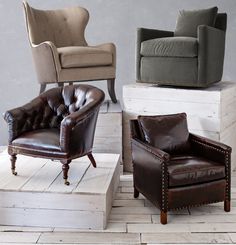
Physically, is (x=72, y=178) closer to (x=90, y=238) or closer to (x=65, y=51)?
(x=90, y=238)

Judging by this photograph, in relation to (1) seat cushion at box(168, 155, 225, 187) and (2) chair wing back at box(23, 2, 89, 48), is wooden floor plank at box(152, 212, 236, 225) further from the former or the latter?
(2) chair wing back at box(23, 2, 89, 48)

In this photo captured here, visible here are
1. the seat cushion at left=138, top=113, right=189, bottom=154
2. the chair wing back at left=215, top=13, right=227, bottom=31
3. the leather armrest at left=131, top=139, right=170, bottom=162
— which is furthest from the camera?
the chair wing back at left=215, top=13, right=227, bottom=31

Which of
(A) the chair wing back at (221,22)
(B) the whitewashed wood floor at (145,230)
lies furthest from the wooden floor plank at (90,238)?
(A) the chair wing back at (221,22)

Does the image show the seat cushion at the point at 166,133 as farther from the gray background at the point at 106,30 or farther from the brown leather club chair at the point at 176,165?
the gray background at the point at 106,30

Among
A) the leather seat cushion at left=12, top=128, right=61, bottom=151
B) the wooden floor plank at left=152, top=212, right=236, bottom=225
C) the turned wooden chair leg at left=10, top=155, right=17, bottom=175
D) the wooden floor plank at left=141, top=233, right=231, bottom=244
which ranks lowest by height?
the wooden floor plank at left=152, top=212, right=236, bottom=225

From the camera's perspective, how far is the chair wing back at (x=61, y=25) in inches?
168

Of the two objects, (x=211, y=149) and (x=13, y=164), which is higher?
(x=211, y=149)

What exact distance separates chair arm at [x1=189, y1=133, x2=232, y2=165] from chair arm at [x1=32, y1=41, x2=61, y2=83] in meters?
1.45

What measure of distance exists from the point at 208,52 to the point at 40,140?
165 cm

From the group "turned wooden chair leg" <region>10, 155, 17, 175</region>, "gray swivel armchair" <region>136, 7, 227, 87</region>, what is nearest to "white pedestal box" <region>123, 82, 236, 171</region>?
"gray swivel armchair" <region>136, 7, 227, 87</region>

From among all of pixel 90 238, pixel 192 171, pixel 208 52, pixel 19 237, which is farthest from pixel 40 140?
pixel 208 52

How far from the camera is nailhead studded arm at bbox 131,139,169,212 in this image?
276cm

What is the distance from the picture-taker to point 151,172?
9.50 ft

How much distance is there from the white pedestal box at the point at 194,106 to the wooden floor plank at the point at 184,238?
1.12 meters
